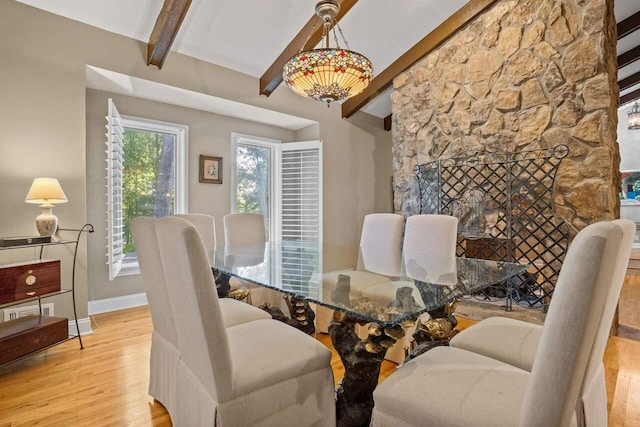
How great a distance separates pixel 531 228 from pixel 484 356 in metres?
2.58

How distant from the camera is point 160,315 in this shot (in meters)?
1.67

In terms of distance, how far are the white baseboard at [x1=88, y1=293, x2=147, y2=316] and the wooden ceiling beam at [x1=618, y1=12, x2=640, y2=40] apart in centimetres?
603

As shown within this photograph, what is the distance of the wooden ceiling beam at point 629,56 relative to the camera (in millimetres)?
4282

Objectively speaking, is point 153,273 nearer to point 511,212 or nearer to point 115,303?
point 115,303

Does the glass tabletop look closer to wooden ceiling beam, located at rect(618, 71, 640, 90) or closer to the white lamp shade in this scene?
the white lamp shade

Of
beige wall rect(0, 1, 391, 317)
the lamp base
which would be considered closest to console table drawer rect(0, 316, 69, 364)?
beige wall rect(0, 1, 391, 317)

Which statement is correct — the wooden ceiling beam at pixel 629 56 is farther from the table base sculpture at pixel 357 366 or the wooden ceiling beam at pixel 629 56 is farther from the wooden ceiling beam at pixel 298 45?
the table base sculpture at pixel 357 366

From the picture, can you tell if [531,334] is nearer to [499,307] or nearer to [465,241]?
[499,307]

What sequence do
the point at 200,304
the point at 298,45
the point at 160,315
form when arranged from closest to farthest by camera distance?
the point at 200,304
the point at 160,315
the point at 298,45

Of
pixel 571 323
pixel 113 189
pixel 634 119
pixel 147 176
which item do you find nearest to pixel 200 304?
pixel 571 323

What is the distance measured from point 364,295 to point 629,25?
453 cm

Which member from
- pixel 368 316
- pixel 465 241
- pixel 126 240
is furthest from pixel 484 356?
pixel 126 240

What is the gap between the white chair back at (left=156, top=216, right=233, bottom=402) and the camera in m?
1.08

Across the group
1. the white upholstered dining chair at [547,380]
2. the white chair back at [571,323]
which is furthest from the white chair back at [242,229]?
the white chair back at [571,323]
